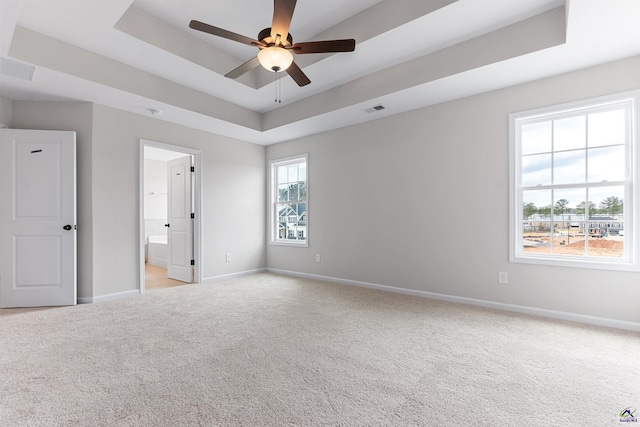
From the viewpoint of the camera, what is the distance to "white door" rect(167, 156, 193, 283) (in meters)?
5.06

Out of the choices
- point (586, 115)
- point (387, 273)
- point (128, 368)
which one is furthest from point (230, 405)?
point (586, 115)

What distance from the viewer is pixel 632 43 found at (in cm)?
261

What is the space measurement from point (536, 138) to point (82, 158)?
5.49m

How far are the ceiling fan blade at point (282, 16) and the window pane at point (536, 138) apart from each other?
2.87 m

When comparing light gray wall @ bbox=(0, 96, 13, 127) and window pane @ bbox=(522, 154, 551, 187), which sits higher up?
light gray wall @ bbox=(0, 96, 13, 127)

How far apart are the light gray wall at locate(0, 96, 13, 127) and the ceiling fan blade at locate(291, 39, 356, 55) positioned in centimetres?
367

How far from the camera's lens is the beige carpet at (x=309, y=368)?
164 cm

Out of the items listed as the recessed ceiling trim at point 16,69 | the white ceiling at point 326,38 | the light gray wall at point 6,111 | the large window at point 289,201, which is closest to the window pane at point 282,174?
the large window at point 289,201

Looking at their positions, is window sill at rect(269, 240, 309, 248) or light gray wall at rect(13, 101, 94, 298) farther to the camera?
window sill at rect(269, 240, 309, 248)

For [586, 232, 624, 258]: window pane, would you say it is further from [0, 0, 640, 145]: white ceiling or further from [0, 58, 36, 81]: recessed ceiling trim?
[0, 58, 36, 81]: recessed ceiling trim

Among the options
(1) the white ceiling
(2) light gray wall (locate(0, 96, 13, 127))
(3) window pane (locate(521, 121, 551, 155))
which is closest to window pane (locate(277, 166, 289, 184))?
(1) the white ceiling

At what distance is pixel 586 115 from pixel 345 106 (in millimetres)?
2612

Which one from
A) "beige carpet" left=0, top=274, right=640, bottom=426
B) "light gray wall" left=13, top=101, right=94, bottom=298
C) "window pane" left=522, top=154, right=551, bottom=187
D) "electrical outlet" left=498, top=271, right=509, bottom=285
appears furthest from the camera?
"light gray wall" left=13, top=101, right=94, bottom=298

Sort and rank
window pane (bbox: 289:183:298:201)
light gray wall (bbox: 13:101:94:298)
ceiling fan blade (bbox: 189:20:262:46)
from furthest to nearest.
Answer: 1. window pane (bbox: 289:183:298:201)
2. light gray wall (bbox: 13:101:94:298)
3. ceiling fan blade (bbox: 189:20:262:46)
